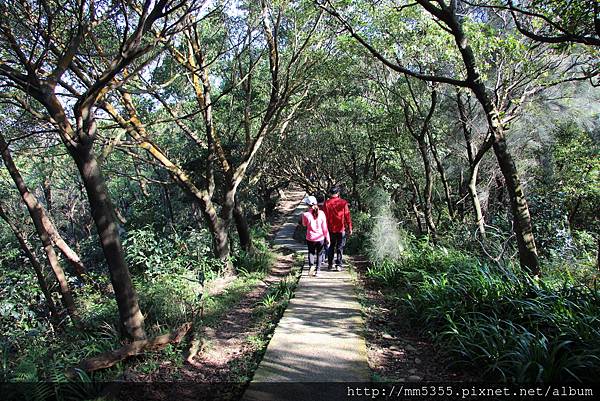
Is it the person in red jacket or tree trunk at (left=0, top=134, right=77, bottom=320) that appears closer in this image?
tree trunk at (left=0, top=134, right=77, bottom=320)

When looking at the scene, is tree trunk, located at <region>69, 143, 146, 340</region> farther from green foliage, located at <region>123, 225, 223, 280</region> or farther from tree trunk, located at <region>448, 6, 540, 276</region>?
tree trunk, located at <region>448, 6, 540, 276</region>

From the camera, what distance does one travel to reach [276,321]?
5.25 m

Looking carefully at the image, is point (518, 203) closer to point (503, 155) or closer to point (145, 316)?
point (503, 155)

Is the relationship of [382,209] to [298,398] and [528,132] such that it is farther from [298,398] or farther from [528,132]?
[528,132]

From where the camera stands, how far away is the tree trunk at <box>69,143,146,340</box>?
13.6ft

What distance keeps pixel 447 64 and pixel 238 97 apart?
22.4ft

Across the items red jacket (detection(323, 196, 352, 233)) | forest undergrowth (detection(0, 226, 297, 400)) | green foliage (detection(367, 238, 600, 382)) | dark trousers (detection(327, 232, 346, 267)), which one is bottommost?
forest undergrowth (detection(0, 226, 297, 400))

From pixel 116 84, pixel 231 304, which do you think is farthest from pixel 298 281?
pixel 116 84

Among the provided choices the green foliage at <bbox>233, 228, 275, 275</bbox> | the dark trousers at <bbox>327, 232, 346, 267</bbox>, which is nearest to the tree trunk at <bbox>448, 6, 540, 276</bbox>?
the dark trousers at <bbox>327, 232, 346, 267</bbox>

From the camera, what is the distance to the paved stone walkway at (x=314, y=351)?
3.36 meters

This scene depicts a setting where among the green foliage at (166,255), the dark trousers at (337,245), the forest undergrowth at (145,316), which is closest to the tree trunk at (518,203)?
the forest undergrowth at (145,316)

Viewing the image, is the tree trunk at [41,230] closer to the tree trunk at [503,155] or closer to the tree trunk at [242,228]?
the tree trunk at [242,228]

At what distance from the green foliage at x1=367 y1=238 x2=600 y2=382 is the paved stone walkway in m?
0.93

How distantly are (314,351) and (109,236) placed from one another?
107 inches
